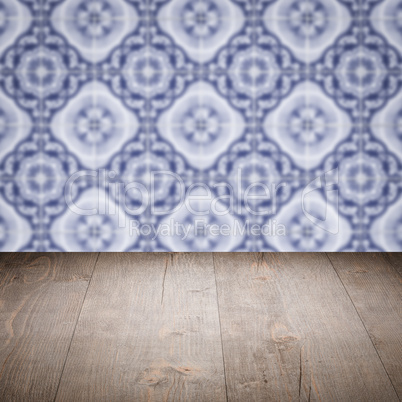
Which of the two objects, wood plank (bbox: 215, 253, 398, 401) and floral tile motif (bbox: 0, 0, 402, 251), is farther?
floral tile motif (bbox: 0, 0, 402, 251)

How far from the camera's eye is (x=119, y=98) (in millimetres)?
1726

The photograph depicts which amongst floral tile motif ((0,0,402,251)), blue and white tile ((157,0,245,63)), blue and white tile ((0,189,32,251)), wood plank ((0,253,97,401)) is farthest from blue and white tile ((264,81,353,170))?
blue and white tile ((0,189,32,251))

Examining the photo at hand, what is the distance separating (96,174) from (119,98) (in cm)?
24

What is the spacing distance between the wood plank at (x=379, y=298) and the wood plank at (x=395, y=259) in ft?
0.04

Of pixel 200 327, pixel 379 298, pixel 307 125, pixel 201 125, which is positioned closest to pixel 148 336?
pixel 200 327

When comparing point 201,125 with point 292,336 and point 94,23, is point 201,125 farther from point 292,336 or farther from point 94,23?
point 292,336

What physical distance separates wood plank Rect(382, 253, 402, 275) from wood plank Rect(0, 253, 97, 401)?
2.95ft

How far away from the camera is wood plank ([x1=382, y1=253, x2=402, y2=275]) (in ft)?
5.55

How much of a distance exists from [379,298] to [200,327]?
0.49m

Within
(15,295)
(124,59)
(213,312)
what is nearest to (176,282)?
(213,312)

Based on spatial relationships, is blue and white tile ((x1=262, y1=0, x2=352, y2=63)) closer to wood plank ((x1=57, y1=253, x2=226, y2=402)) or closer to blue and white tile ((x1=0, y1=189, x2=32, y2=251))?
wood plank ((x1=57, y1=253, x2=226, y2=402))

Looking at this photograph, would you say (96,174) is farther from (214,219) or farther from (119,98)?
(214,219)

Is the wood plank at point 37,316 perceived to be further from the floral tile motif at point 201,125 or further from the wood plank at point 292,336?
the wood plank at point 292,336

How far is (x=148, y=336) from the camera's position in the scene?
4.12 ft
